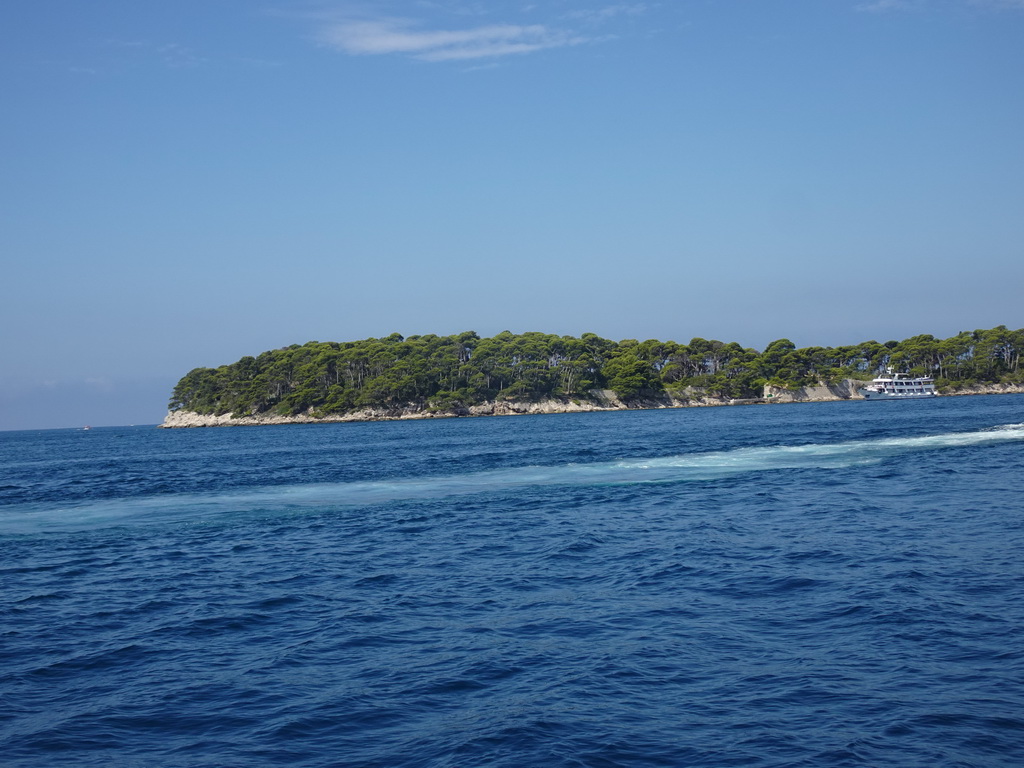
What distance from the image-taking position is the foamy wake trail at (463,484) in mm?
27062

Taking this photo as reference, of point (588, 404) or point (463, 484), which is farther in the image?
point (588, 404)

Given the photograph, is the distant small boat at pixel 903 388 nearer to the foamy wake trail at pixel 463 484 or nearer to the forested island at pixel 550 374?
the forested island at pixel 550 374

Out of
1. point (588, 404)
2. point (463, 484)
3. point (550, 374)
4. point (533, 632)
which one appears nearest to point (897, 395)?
point (588, 404)

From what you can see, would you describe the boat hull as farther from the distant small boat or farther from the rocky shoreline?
the rocky shoreline

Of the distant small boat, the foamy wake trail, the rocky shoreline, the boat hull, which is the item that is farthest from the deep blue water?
the distant small boat

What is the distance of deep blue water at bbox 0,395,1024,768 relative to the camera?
7945mm

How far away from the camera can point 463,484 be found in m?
32.3

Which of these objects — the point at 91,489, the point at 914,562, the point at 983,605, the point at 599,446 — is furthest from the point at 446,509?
the point at 599,446

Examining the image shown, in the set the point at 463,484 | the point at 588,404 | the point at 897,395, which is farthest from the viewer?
the point at 588,404

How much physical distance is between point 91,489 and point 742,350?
130563mm

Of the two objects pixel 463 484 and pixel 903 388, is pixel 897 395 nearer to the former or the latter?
pixel 903 388

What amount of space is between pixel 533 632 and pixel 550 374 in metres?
125

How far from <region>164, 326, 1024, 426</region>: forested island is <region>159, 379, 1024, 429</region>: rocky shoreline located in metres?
0.21

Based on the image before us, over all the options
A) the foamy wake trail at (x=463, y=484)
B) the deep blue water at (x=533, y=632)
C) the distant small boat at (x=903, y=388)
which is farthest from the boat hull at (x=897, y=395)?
the deep blue water at (x=533, y=632)
